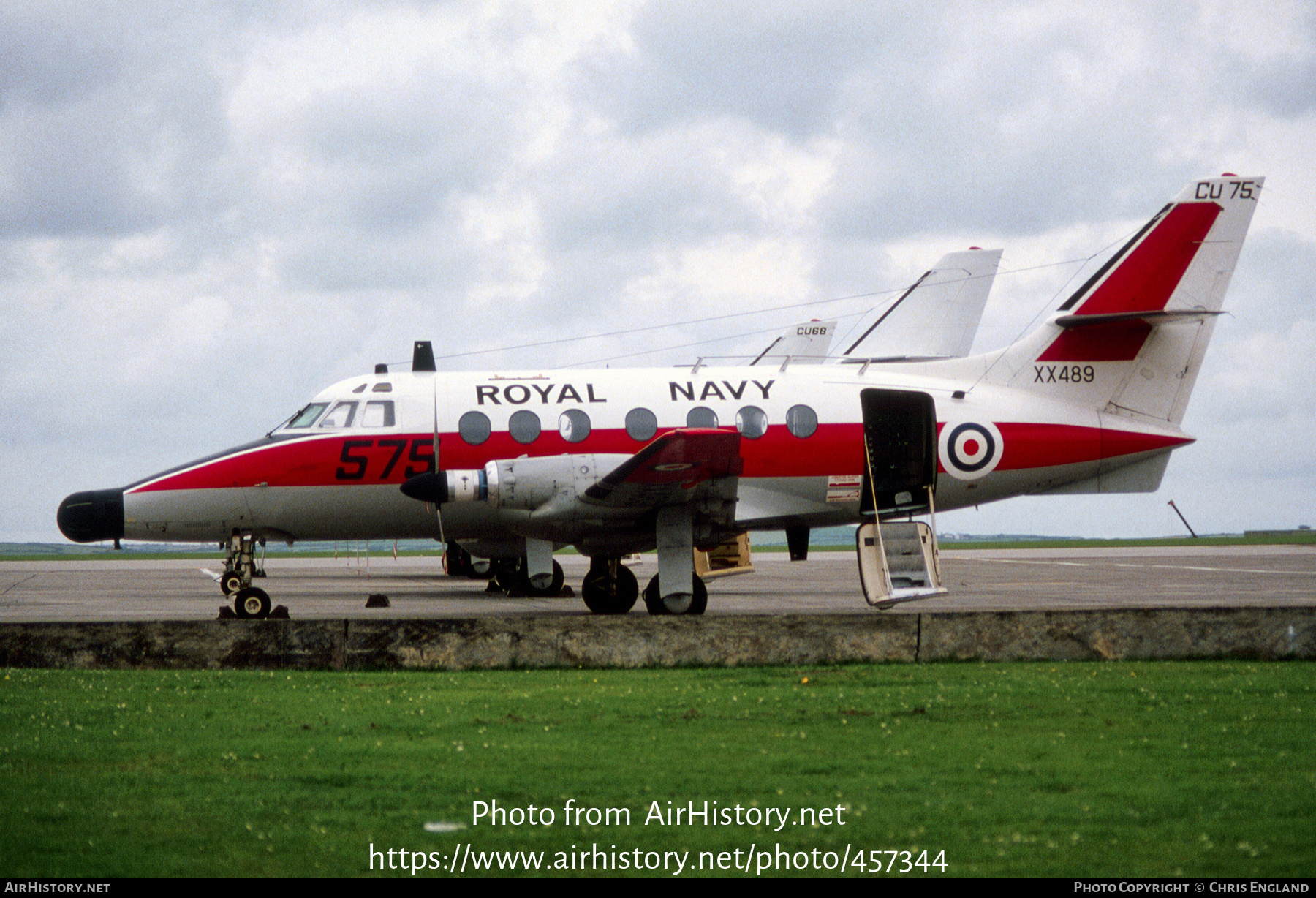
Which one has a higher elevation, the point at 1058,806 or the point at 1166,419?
the point at 1166,419

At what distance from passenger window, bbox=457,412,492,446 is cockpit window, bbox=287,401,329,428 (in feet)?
7.52

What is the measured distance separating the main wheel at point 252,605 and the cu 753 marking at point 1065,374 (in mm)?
12909

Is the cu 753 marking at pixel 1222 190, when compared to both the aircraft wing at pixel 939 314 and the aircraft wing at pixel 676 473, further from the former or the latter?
the aircraft wing at pixel 939 314

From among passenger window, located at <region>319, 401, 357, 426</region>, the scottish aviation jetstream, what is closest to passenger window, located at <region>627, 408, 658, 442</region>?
the scottish aviation jetstream

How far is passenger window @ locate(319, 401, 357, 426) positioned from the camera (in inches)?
760

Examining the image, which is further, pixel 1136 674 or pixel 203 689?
pixel 1136 674

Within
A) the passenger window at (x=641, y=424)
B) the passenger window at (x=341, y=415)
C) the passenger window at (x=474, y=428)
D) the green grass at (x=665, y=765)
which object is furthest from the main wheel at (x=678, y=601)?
the green grass at (x=665, y=765)

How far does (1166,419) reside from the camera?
68.2 ft

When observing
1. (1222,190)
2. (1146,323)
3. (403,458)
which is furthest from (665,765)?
(1222,190)

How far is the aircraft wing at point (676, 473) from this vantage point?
15367 mm

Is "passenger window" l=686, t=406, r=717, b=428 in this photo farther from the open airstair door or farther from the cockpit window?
the cockpit window
